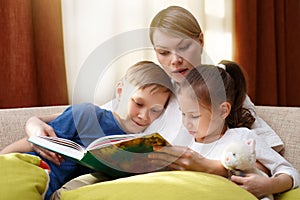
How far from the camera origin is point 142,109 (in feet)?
5.17

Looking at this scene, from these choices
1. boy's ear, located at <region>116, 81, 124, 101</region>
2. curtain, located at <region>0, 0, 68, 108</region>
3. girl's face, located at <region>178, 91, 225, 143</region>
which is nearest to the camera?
girl's face, located at <region>178, 91, 225, 143</region>

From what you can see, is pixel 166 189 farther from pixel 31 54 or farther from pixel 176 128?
pixel 31 54

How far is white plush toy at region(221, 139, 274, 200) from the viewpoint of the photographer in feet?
4.28

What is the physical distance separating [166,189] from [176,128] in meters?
0.51

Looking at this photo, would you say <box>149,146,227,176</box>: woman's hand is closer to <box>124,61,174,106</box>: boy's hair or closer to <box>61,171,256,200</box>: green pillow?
<box>61,171,256,200</box>: green pillow

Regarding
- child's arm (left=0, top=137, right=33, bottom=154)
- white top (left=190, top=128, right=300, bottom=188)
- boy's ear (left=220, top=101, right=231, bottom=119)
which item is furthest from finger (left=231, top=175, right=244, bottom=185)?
child's arm (left=0, top=137, right=33, bottom=154)

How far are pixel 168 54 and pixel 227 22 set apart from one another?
1.21 m

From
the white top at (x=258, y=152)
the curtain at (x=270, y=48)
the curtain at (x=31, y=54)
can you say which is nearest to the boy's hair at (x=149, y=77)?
the white top at (x=258, y=152)

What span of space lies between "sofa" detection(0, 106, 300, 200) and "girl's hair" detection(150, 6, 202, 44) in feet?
1.30

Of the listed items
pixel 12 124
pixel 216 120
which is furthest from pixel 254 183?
pixel 12 124

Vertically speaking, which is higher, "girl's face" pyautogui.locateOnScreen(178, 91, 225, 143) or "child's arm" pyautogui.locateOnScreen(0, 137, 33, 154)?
"girl's face" pyautogui.locateOnScreen(178, 91, 225, 143)

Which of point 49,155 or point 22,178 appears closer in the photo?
point 22,178

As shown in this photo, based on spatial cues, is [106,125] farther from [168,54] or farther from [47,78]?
[47,78]

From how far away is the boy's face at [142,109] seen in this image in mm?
1545
